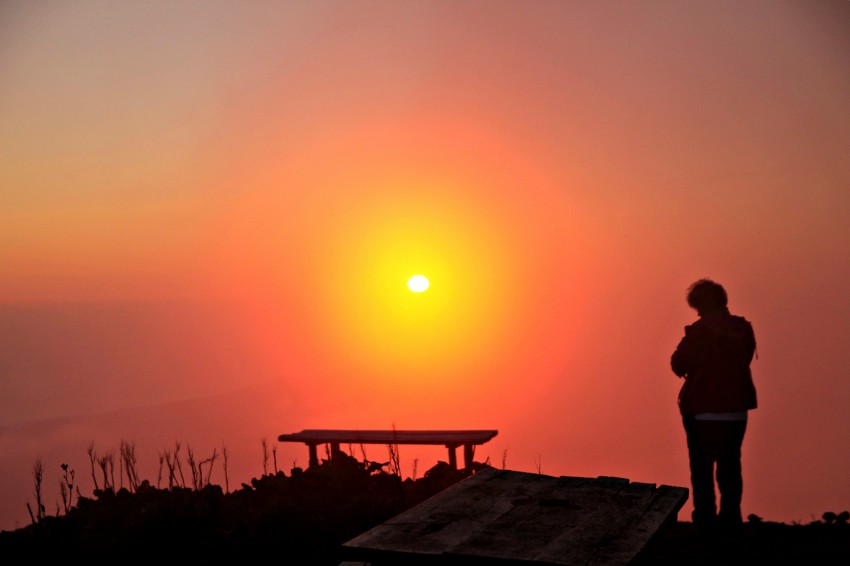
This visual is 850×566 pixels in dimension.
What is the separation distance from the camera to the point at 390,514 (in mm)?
6676

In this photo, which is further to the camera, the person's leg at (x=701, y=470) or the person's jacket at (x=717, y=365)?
the person's leg at (x=701, y=470)

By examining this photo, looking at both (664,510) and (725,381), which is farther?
(725,381)

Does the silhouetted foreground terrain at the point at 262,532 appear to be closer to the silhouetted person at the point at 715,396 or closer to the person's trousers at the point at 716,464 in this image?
the person's trousers at the point at 716,464

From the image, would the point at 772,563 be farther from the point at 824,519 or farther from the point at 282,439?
the point at 282,439

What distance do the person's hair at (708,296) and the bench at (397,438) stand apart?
315cm

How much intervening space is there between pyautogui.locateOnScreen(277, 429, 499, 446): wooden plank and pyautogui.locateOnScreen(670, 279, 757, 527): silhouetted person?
9.15ft

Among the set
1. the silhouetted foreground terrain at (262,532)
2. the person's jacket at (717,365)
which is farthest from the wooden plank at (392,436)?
the person's jacket at (717,365)

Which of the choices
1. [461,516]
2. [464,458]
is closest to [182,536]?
[461,516]

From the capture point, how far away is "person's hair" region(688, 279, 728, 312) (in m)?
7.18

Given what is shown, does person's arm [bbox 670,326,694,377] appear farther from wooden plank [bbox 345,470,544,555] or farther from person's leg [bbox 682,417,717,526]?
wooden plank [bbox 345,470,544,555]

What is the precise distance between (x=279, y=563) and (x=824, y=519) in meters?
4.45

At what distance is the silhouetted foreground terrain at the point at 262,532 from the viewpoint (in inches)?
238

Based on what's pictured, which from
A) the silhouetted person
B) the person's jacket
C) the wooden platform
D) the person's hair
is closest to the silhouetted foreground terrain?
the silhouetted person

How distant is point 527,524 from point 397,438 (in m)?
5.90
